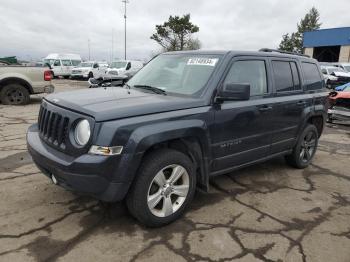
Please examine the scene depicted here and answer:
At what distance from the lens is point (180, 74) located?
13.8 ft

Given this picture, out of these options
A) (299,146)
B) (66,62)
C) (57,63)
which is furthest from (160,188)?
(66,62)

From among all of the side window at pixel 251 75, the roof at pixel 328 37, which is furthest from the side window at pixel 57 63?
the roof at pixel 328 37

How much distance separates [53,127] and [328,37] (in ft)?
163

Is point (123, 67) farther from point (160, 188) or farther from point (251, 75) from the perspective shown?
point (160, 188)

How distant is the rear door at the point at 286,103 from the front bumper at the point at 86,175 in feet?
8.21

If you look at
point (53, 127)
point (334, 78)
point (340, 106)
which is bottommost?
point (340, 106)

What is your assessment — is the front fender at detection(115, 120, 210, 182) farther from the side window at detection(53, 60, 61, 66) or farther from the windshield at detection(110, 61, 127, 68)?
the side window at detection(53, 60, 61, 66)

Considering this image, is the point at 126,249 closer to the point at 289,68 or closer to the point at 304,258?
the point at 304,258

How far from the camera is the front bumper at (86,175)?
2.99 m

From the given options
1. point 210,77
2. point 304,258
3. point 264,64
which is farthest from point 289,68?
point 304,258

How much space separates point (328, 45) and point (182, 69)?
158ft

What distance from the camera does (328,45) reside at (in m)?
46.5

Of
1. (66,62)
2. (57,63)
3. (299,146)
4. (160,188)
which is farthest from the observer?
(66,62)

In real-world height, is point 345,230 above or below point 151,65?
below
